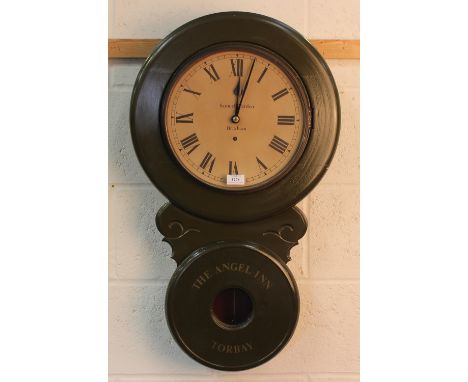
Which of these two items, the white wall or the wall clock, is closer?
the wall clock

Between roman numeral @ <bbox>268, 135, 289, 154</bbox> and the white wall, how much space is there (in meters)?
0.17

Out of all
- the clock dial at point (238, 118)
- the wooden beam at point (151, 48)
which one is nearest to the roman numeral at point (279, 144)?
the clock dial at point (238, 118)

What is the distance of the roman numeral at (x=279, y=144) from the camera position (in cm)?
129

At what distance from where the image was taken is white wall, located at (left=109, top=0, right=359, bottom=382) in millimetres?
1391

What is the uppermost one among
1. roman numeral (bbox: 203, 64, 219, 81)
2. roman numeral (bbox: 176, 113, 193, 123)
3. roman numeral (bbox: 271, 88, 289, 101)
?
roman numeral (bbox: 203, 64, 219, 81)

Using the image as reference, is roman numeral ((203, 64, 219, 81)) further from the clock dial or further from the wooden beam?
the wooden beam

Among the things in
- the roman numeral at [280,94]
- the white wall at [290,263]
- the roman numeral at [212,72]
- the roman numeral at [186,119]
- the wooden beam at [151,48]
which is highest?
the wooden beam at [151,48]

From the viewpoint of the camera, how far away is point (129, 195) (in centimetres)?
140

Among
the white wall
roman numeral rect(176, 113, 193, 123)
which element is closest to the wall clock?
roman numeral rect(176, 113, 193, 123)

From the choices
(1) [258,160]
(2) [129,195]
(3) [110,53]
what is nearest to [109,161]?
(2) [129,195]

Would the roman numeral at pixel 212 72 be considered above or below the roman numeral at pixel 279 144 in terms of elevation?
above

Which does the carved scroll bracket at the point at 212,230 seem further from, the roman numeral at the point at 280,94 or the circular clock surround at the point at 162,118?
the roman numeral at the point at 280,94

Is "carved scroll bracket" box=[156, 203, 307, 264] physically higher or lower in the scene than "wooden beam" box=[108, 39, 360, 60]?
lower

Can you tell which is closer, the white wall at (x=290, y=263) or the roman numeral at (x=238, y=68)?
the roman numeral at (x=238, y=68)
